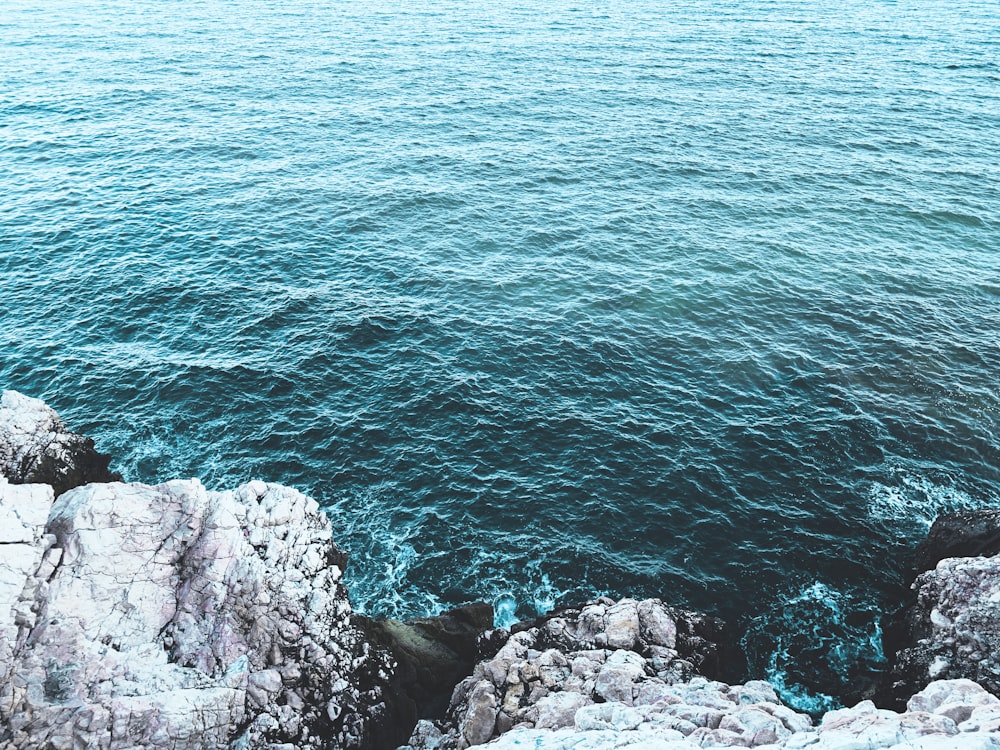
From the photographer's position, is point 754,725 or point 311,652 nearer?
point 754,725

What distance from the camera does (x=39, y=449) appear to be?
42.1 metres

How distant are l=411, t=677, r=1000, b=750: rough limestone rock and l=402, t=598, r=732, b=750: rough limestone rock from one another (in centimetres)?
20

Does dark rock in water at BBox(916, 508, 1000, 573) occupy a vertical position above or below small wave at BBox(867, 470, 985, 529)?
above

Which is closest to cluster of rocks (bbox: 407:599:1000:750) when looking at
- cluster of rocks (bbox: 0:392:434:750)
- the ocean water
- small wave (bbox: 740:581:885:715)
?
small wave (bbox: 740:581:885:715)

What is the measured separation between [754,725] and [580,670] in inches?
317

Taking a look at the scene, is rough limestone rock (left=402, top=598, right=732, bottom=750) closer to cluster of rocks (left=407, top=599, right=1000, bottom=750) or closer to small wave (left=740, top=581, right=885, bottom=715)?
cluster of rocks (left=407, top=599, right=1000, bottom=750)

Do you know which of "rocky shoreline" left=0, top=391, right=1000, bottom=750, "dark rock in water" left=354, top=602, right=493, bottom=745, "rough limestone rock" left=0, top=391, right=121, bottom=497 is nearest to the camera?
"rocky shoreline" left=0, top=391, right=1000, bottom=750

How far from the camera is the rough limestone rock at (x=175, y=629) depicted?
1138 inches

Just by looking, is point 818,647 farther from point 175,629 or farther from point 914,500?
point 175,629

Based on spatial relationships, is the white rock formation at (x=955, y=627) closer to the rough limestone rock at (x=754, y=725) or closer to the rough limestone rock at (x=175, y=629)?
the rough limestone rock at (x=754, y=725)

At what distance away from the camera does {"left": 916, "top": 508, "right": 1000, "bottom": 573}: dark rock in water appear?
122ft

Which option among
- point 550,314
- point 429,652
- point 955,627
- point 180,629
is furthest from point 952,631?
point 550,314

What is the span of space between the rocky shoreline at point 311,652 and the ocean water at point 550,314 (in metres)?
3.89

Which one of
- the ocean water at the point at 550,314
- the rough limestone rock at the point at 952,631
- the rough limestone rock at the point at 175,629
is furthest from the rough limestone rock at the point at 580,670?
the rough limestone rock at the point at 952,631
